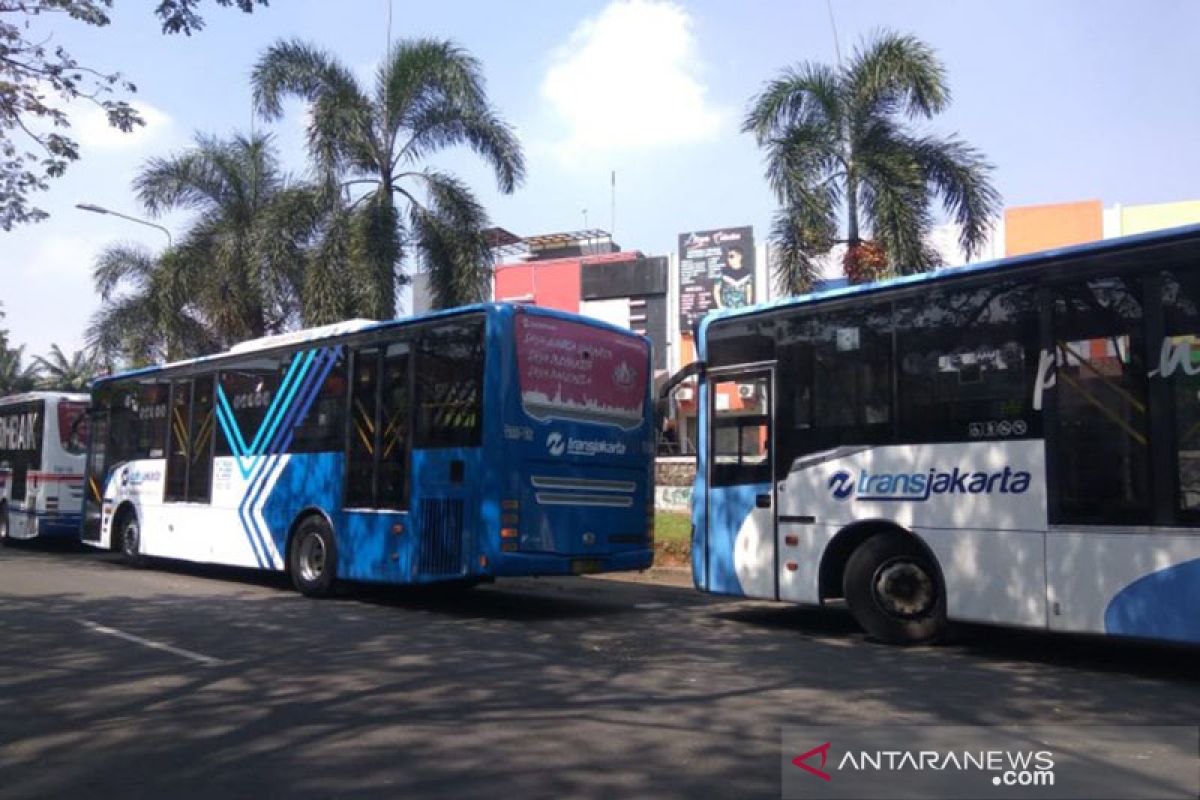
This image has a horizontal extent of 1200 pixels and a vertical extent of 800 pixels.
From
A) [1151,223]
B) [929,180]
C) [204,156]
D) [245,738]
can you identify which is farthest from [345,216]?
[1151,223]

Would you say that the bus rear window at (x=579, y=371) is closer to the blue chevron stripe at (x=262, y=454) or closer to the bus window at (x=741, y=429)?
the bus window at (x=741, y=429)

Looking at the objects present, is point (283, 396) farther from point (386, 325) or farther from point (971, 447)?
point (971, 447)

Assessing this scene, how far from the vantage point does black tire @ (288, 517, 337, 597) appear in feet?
40.2

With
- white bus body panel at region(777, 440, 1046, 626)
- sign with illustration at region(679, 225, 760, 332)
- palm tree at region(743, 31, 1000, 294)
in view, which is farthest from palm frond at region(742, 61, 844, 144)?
sign with illustration at region(679, 225, 760, 332)

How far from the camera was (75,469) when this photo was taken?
65.0 feet

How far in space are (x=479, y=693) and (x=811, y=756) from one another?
252cm

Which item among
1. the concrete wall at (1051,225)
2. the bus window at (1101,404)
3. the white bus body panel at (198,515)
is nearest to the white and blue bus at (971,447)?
the bus window at (1101,404)

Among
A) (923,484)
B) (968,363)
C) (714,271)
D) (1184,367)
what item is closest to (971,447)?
(923,484)

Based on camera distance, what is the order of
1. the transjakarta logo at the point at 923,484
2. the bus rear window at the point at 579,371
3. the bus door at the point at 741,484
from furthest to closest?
the bus rear window at the point at 579,371 < the bus door at the point at 741,484 < the transjakarta logo at the point at 923,484

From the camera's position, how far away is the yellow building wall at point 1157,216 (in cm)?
3164

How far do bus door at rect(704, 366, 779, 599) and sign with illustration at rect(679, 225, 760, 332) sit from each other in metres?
27.7

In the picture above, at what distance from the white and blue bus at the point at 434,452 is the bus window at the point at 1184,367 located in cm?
580

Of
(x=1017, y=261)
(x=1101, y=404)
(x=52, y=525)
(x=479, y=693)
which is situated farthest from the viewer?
(x=52, y=525)

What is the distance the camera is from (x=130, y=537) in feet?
53.2
